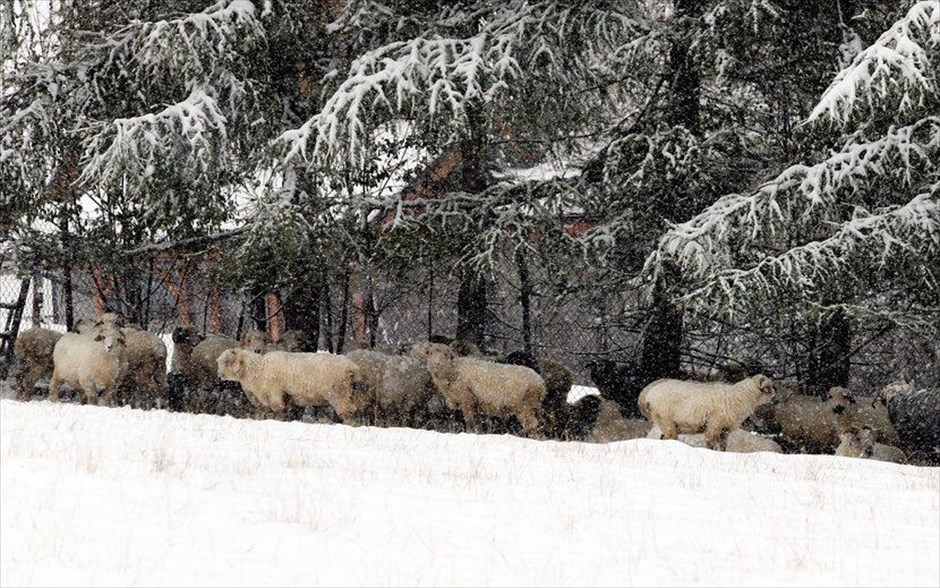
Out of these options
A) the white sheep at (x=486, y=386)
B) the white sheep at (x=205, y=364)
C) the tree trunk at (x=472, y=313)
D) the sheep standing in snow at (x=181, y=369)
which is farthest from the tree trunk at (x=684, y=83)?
the sheep standing in snow at (x=181, y=369)

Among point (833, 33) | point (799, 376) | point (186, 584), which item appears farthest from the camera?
point (799, 376)

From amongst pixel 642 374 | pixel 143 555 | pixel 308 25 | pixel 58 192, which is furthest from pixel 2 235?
pixel 143 555

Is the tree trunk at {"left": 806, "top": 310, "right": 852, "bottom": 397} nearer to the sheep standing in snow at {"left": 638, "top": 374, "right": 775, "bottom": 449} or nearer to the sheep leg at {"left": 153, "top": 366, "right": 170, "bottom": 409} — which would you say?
the sheep standing in snow at {"left": 638, "top": 374, "right": 775, "bottom": 449}

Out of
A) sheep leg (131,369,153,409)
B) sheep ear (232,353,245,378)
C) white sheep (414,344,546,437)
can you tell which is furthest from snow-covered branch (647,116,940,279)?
sheep leg (131,369,153,409)

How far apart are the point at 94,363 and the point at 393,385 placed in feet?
10.9

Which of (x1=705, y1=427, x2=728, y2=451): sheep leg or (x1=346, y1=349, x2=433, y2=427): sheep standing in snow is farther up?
(x1=346, y1=349, x2=433, y2=427): sheep standing in snow

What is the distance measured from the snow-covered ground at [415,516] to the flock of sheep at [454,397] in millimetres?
3342

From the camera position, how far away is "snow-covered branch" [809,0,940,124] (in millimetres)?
9609

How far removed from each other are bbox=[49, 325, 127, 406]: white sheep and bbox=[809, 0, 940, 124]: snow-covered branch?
304 inches

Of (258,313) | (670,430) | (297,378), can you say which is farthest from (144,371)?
(670,430)

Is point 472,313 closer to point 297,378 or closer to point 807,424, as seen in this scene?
point 297,378

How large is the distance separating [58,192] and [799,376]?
11059mm

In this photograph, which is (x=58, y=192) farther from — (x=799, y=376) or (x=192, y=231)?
(x=799, y=376)

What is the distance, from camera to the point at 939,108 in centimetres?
1109
